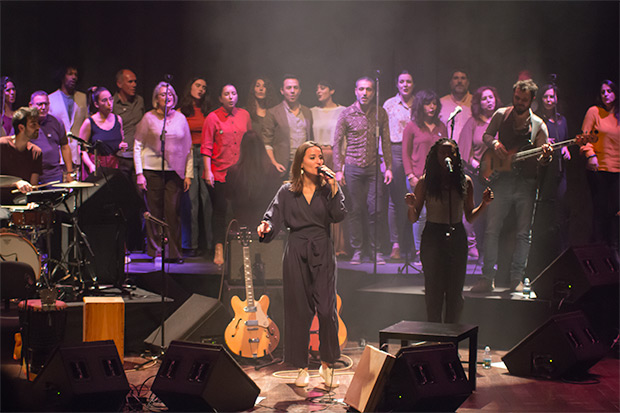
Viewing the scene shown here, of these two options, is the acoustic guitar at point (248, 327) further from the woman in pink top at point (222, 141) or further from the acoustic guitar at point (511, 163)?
the acoustic guitar at point (511, 163)

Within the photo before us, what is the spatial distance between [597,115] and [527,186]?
180 cm

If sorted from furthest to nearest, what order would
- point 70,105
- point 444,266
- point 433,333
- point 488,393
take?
point 70,105
point 444,266
point 488,393
point 433,333

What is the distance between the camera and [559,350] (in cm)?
496

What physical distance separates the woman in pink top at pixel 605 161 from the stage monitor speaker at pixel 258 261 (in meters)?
3.70

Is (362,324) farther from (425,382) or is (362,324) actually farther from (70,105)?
(70,105)

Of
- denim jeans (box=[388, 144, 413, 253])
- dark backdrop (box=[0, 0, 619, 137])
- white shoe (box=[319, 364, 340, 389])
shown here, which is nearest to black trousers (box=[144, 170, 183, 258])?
dark backdrop (box=[0, 0, 619, 137])

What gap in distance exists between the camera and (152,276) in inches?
259

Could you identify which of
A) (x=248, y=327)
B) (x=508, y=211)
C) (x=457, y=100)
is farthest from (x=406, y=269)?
(x=248, y=327)

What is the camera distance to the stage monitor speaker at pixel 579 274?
5.44 meters

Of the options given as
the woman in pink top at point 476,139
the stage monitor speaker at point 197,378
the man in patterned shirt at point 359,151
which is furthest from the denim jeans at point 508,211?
the stage monitor speaker at point 197,378

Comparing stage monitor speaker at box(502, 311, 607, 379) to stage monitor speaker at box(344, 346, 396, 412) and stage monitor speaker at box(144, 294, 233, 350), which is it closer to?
stage monitor speaker at box(344, 346, 396, 412)

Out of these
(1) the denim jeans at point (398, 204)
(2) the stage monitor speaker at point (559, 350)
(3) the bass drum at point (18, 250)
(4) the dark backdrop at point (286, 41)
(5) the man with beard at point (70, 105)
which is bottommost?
(2) the stage monitor speaker at point (559, 350)

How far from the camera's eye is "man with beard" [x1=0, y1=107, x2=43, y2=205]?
6.73 meters

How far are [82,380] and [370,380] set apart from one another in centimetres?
174
